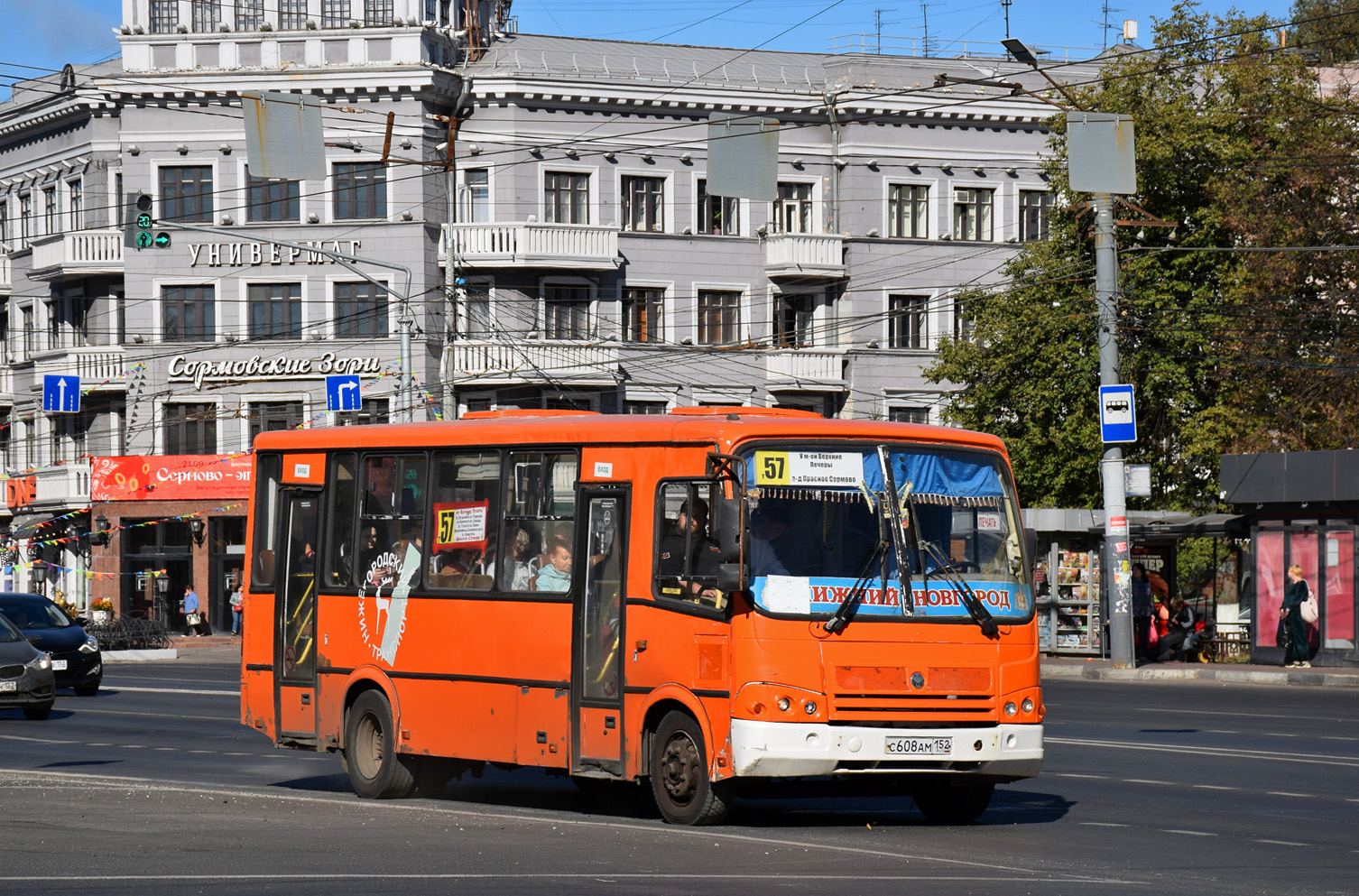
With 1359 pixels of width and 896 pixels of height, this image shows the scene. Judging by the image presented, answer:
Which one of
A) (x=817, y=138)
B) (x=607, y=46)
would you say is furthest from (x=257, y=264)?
(x=817, y=138)

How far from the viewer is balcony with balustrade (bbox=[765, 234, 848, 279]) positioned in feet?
178

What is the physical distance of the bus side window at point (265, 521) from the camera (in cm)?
1681

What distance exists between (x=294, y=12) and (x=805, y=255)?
14.6 metres

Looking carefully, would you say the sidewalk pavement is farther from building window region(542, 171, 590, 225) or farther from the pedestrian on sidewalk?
building window region(542, 171, 590, 225)

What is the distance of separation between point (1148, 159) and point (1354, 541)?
1416cm

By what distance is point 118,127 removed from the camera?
5488cm

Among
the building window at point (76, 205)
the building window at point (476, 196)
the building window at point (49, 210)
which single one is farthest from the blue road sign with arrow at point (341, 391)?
the building window at point (49, 210)

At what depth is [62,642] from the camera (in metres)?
31.2

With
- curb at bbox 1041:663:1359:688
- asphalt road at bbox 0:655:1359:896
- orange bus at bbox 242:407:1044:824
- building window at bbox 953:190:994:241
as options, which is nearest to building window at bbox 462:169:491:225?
building window at bbox 953:190:994:241

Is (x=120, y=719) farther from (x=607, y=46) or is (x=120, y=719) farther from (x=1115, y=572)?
(x=607, y=46)

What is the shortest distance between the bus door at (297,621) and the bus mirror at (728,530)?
4.85 meters

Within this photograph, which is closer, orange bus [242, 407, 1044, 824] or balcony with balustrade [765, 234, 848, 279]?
orange bus [242, 407, 1044, 824]

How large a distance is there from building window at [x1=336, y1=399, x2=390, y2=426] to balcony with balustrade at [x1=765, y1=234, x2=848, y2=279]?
10.9 metres

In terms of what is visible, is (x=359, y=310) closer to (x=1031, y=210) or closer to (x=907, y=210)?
(x=907, y=210)
